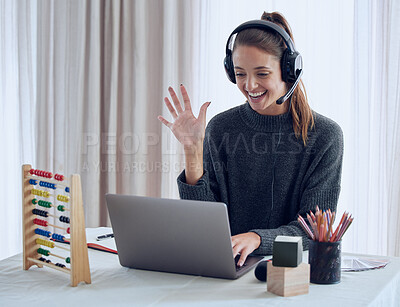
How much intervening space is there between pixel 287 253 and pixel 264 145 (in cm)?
65

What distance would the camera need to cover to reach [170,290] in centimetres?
96

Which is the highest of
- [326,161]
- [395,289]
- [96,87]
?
[96,87]

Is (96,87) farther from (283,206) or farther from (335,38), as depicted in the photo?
(283,206)

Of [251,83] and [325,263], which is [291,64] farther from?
[325,263]

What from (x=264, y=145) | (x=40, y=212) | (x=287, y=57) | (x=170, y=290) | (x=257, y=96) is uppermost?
(x=287, y=57)

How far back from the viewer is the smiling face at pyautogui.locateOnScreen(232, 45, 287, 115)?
1404 mm

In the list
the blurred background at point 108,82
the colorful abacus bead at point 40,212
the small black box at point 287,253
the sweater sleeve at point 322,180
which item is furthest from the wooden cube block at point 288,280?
the blurred background at point 108,82

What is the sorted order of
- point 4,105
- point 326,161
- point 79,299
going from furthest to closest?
point 4,105 → point 326,161 → point 79,299

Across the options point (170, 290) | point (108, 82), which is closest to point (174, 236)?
point (170, 290)

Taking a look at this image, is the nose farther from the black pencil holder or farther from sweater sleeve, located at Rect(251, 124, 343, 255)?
the black pencil holder

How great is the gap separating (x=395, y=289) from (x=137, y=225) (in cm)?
58

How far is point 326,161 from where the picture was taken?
141cm

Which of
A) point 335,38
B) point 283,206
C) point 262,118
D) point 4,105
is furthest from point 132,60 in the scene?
point 283,206

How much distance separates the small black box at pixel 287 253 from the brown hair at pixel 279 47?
0.61m
